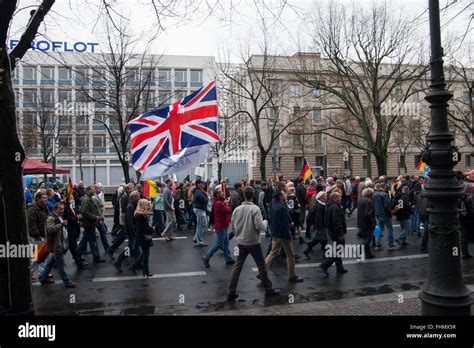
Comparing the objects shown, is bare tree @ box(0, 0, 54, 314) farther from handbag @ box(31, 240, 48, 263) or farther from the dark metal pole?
the dark metal pole

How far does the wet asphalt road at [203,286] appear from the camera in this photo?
611 cm

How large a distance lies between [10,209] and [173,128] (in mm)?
4986

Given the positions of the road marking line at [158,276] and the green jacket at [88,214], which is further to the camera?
the green jacket at [88,214]

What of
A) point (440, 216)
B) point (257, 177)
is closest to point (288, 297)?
point (440, 216)

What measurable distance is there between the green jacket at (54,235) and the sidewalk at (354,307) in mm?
3720

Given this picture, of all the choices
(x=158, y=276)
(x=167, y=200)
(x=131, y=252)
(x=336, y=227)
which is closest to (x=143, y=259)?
(x=158, y=276)

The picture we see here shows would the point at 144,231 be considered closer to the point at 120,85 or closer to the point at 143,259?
the point at 143,259

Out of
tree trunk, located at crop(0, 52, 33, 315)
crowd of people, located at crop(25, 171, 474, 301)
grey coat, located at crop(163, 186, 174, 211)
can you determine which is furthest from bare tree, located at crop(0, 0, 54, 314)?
grey coat, located at crop(163, 186, 174, 211)

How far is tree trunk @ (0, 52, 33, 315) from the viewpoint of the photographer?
13.3 feet

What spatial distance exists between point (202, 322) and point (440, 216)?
3.10 metres

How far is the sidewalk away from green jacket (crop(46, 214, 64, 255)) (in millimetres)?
3720

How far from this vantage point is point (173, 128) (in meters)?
8.73

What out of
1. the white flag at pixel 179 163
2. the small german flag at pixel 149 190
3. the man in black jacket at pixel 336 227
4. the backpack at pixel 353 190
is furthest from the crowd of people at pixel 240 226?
the backpack at pixel 353 190

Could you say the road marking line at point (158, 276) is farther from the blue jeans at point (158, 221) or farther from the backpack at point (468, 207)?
the backpack at point (468, 207)
